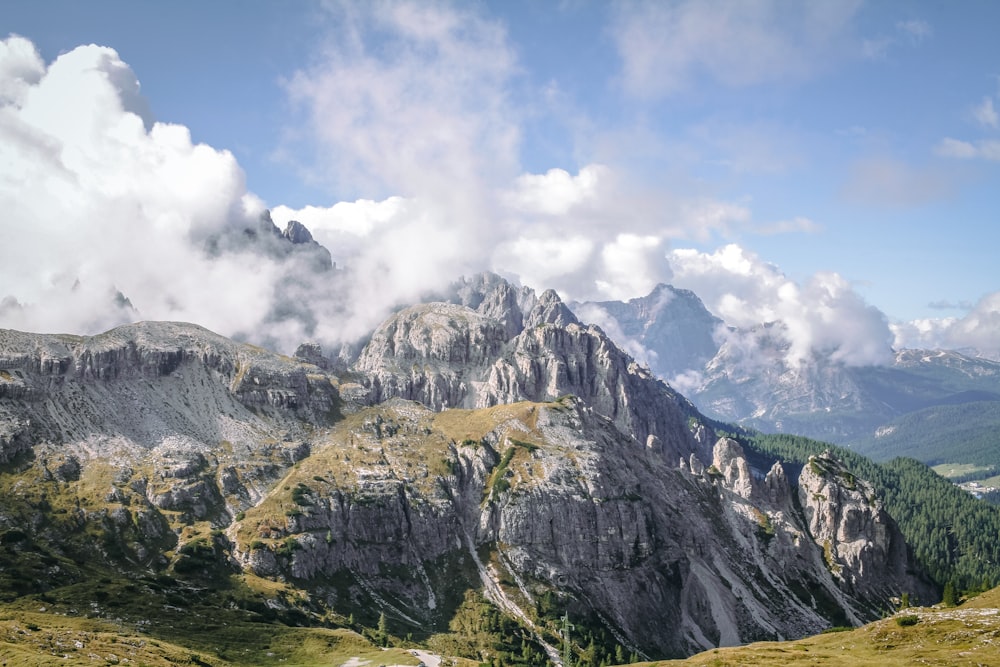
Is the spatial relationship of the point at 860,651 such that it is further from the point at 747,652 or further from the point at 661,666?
the point at 661,666

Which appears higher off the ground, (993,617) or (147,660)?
(993,617)

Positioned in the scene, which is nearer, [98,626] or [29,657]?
[29,657]

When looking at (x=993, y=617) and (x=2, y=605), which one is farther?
(x=2, y=605)

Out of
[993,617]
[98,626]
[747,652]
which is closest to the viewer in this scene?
[993,617]

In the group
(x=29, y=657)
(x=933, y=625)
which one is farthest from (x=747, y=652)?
(x=29, y=657)

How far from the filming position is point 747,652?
556 feet

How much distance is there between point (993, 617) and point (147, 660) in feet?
603

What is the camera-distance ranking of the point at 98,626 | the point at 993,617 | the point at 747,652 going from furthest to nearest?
the point at 98,626 → the point at 747,652 → the point at 993,617

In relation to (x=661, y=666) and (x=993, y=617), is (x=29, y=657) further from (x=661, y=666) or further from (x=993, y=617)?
(x=993, y=617)

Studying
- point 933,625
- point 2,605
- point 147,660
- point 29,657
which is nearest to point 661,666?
point 933,625

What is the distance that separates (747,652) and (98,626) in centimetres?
16618

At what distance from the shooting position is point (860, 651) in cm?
15138

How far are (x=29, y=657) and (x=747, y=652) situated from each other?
514ft

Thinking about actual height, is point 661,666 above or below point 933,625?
below
